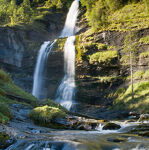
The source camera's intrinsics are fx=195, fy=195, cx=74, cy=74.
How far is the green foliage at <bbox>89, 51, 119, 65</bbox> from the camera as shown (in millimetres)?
30766

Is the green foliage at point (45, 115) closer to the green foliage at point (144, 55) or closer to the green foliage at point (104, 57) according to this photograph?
the green foliage at point (144, 55)

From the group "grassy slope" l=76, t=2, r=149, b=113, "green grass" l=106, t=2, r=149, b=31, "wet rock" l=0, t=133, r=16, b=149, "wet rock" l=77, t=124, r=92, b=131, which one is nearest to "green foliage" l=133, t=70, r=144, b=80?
"grassy slope" l=76, t=2, r=149, b=113

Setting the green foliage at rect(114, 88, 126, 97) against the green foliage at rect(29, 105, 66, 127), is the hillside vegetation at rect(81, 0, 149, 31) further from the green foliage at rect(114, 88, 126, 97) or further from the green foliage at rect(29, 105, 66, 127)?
the green foliage at rect(29, 105, 66, 127)

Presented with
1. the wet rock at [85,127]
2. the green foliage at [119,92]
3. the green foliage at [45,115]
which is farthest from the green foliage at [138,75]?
the green foliage at [45,115]

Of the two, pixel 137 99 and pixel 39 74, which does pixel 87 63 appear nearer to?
pixel 39 74

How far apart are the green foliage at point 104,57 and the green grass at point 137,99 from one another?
218 inches

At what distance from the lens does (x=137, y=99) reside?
80.8 feet

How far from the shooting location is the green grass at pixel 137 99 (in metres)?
23.0

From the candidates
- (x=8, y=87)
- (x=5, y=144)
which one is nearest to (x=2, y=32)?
(x=8, y=87)

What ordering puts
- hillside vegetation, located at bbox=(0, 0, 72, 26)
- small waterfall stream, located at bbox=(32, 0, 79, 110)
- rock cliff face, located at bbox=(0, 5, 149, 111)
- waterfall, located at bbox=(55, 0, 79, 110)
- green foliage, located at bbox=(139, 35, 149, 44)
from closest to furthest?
green foliage, located at bbox=(139, 35, 149, 44)
rock cliff face, located at bbox=(0, 5, 149, 111)
waterfall, located at bbox=(55, 0, 79, 110)
small waterfall stream, located at bbox=(32, 0, 79, 110)
hillside vegetation, located at bbox=(0, 0, 72, 26)

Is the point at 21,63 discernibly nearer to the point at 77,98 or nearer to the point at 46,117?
the point at 77,98

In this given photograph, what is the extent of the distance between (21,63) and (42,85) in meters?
6.85

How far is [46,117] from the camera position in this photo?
1076 cm

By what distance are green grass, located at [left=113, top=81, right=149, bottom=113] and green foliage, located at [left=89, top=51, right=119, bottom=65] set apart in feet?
18.2
